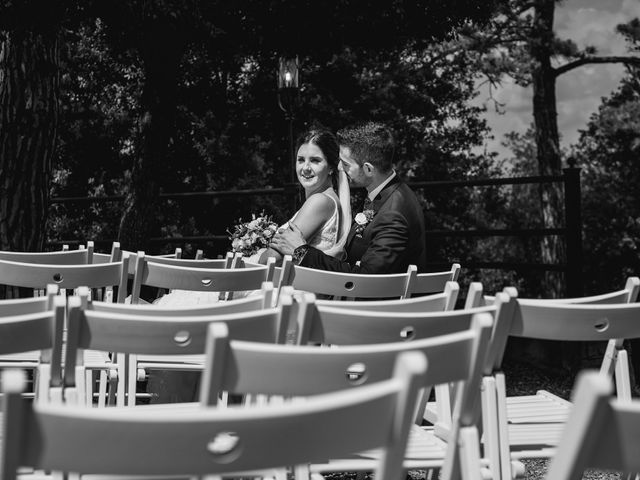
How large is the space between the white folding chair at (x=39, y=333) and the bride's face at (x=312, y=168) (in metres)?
2.86

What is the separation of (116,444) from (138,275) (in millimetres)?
2599

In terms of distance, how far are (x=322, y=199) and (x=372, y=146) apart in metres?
0.49

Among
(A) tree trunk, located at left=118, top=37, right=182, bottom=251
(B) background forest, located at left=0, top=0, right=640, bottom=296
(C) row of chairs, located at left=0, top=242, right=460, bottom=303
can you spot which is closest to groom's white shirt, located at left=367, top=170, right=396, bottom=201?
(C) row of chairs, located at left=0, top=242, right=460, bottom=303

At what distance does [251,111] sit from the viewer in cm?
1798

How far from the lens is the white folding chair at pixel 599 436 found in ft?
3.90

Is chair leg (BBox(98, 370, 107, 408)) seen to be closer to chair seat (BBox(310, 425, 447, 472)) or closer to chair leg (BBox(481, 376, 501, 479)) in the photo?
chair seat (BBox(310, 425, 447, 472))

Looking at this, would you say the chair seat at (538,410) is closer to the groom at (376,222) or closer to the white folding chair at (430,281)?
the white folding chair at (430,281)

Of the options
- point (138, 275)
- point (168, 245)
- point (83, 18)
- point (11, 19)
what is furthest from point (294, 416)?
point (168, 245)

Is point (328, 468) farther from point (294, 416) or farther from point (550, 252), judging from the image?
point (550, 252)

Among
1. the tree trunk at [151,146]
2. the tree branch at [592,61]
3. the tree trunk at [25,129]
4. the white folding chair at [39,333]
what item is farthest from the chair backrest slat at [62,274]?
the tree branch at [592,61]

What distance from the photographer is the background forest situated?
639 centimetres

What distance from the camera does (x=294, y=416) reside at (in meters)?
1.22

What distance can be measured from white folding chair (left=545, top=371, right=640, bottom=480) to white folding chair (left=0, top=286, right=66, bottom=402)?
1.23 meters

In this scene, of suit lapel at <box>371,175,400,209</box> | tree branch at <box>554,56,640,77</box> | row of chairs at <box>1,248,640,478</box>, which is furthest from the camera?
tree branch at <box>554,56,640,77</box>
